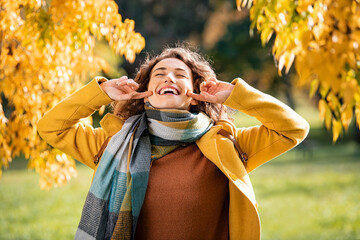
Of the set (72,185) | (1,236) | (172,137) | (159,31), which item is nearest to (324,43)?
(172,137)

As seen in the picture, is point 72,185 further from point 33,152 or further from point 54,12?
point 54,12

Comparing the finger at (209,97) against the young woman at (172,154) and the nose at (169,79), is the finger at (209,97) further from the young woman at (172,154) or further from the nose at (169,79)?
the nose at (169,79)

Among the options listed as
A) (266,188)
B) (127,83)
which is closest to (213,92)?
(127,83)

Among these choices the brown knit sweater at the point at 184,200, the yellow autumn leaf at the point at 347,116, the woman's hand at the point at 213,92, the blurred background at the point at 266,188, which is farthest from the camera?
the blurred background at the point at 266,188

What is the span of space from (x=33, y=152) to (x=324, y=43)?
237 cm

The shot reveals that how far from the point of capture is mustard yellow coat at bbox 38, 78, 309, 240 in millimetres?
2213

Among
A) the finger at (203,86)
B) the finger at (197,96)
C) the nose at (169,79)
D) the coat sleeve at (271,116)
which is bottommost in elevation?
the coat sleeve at (271,116)

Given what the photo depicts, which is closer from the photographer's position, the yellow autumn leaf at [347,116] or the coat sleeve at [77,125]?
the yellow autumn leaf at [347,116]

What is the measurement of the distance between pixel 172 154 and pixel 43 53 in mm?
1454

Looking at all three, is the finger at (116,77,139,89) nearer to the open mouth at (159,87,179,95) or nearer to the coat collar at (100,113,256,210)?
the open mouth at (159,87,179,95)

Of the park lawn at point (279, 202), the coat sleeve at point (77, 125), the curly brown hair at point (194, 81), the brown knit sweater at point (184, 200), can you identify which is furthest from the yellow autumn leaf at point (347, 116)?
the park lawn at point (279, 202)

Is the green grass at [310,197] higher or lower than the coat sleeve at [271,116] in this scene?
lower

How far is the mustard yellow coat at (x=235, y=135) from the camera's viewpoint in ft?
7.26

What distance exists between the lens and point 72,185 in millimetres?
9508
